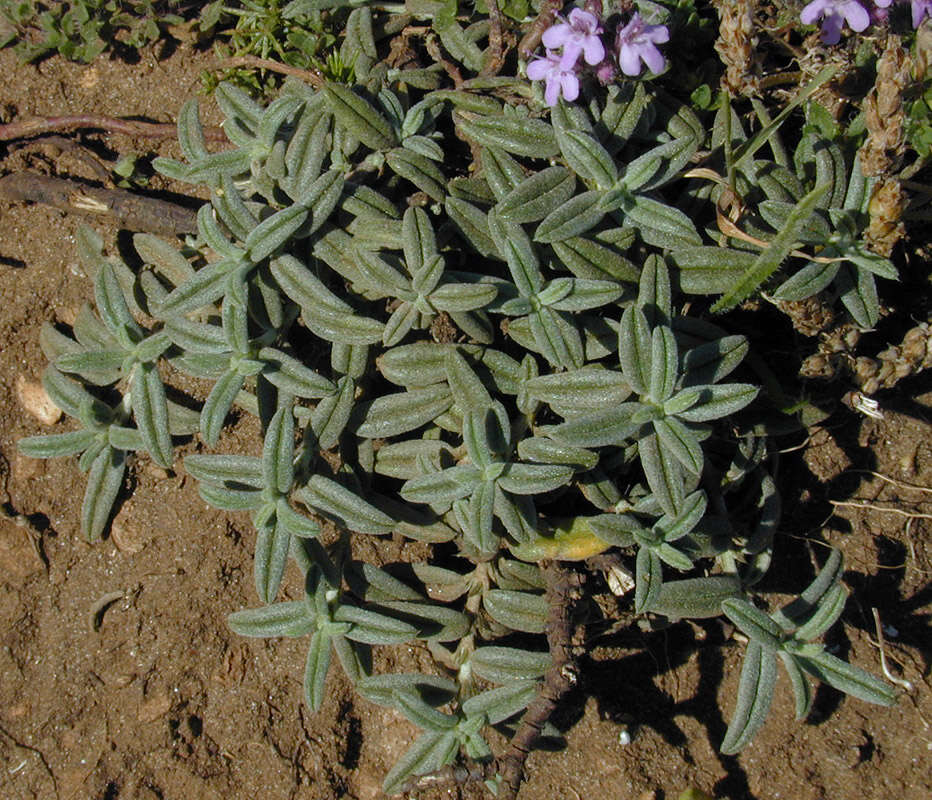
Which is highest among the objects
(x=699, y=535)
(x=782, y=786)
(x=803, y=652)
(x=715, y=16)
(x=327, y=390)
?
(x=715, y=16)

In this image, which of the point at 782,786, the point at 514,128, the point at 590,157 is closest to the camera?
the point at 590,157

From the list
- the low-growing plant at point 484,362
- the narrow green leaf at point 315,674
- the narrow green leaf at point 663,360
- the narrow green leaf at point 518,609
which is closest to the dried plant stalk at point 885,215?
the low-growing plant at point 484,362

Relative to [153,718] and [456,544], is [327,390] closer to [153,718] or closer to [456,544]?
[456,544]

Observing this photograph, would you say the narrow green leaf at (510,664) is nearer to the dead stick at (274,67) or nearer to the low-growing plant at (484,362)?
the low-growing plant at (484,362)

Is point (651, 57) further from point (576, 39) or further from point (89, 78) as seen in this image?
point (89, 78)

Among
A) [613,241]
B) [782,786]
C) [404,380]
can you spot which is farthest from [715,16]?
[782,786]

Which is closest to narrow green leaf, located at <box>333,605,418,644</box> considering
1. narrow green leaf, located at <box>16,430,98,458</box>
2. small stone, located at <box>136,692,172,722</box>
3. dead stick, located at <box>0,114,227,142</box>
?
small stone, located at <box>136,692,172,722</box>

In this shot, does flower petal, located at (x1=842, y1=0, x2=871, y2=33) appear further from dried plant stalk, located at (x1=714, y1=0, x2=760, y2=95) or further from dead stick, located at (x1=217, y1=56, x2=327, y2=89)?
dead stick, located at (x1=217, y1=56, x2=327, y2=89)
